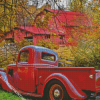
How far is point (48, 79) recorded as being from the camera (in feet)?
13.6

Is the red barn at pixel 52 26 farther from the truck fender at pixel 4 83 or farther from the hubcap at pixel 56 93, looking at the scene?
the hubcap at pixel 56 93

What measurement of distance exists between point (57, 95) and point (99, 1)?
933 cm

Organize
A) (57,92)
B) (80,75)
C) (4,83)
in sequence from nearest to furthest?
(80,75), (57,92), (4,83)

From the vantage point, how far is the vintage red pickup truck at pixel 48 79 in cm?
358

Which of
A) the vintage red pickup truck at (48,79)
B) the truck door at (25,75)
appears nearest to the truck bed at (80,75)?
the vintage red pickup truck at (48,79)

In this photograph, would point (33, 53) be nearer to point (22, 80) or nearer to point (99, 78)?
point (22, 80)

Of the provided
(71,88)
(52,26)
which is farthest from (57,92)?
(52,26)

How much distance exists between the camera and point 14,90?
5.68m

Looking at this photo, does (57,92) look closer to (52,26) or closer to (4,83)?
(4,83)

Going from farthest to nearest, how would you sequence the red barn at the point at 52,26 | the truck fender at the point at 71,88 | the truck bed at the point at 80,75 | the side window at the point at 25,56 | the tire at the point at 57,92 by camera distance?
1. the red barn at the point at 52,26
2. the side window at the point at 25,56
3. the tire at the point at 57,92
4. the truck fender at the point at 71,88
5. the truck bed at the point at 80,75

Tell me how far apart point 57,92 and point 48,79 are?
1.37 ft

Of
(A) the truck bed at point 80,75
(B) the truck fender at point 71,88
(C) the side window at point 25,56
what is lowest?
(B) the truck fender at point 71,88

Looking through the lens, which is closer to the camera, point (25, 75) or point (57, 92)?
point (57, 92)

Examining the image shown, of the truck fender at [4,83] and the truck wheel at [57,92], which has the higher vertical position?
the truck wheel at [57,92]
